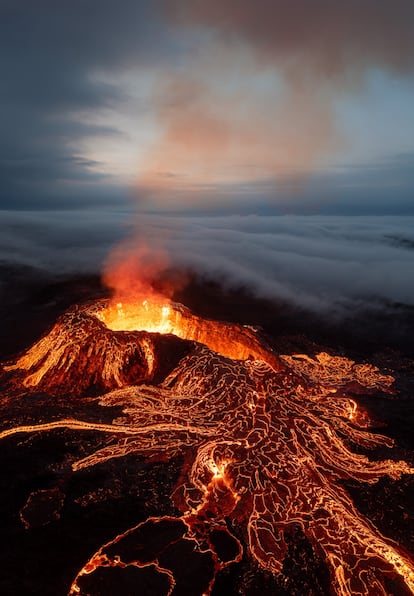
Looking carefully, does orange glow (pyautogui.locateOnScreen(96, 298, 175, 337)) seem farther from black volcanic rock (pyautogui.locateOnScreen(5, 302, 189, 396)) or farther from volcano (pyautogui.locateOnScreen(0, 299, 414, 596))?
black volcanic rock (pyautogui.locateOnScreen(5, 302, 189, 396))

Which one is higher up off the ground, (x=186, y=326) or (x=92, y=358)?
(x=92, y=358)

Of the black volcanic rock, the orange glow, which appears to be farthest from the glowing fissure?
the black volcanic rock

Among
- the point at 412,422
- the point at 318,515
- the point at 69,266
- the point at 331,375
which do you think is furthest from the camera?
the point at 69,266

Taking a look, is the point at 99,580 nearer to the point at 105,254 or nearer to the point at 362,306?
the point at 362,306

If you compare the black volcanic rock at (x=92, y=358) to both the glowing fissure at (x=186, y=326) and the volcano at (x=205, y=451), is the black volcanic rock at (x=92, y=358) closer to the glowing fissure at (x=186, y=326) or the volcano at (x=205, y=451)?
the volcano at (x=205, y=451)

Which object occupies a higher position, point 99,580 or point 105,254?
point 99,580

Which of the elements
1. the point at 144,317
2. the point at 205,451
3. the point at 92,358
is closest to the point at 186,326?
the point at 144,317

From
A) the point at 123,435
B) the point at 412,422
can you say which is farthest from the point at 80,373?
the point at 412,422

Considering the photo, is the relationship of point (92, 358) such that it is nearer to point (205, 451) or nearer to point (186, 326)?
point (186, 326)
